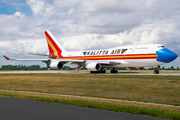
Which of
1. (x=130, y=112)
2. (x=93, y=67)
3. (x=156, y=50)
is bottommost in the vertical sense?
(x=130, y=112)

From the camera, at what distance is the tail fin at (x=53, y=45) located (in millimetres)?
52919

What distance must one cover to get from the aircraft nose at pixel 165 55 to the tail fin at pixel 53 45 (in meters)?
24.9

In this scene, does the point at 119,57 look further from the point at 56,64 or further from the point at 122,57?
the point at 56,64

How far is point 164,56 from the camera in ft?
115

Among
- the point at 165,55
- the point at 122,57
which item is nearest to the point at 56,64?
the point at 122,57

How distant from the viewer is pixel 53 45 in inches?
2090

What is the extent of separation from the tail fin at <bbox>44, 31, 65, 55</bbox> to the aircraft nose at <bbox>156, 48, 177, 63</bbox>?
81.6 ft

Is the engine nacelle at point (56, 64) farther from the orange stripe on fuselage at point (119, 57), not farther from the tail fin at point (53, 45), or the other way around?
the tail fin at point (53, 45)

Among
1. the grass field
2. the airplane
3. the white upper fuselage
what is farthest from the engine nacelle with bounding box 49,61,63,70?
the grass field

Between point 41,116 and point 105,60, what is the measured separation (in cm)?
3486

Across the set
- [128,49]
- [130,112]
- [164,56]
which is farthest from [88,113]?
[128,49]

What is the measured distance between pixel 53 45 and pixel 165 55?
27.6 m

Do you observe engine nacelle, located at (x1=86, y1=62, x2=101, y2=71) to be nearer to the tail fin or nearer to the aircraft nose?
the aircraft nose

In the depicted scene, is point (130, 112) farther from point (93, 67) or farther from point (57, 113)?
point (93, 67)
